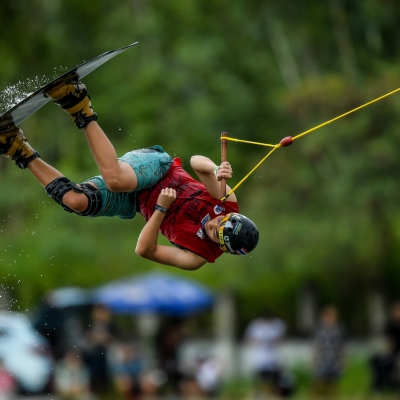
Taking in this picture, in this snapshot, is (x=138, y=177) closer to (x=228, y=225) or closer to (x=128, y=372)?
(x=228, y=225)

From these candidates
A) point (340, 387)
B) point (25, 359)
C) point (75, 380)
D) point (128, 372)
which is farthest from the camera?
point (340, 387)

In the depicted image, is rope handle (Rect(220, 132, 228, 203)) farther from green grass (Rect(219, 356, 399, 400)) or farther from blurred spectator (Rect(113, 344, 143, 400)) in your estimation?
green grass (Rect(219, 356, 399, 400))

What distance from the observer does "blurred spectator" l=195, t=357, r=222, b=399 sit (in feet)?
56.2

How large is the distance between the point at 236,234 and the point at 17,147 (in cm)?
194

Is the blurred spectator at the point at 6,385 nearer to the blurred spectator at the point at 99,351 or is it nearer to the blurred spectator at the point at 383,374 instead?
the blurred spectator at the point at 99,351

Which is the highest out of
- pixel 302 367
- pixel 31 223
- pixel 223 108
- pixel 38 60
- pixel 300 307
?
pixel 38 60

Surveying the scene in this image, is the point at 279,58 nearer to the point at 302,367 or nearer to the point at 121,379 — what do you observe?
the point at 302,367

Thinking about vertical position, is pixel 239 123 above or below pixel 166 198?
above

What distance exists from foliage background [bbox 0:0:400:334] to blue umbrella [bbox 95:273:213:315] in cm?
240

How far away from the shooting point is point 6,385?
646 inches

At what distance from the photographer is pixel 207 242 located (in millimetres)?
8242

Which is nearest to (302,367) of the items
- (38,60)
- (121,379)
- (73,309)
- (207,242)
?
(73,309)

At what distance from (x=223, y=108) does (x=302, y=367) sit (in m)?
6.10

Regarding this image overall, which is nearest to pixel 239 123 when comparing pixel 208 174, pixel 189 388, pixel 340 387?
pixel 340 387
